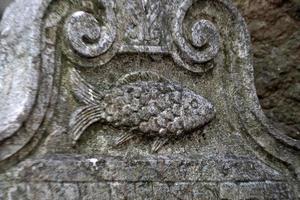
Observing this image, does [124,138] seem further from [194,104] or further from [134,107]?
[194,104]

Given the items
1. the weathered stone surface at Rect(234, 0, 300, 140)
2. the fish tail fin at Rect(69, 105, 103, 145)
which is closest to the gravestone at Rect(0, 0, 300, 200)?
the fish tail fin at Rect(69, 105, 103, 145)

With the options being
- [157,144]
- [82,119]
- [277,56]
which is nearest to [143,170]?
[157,144]

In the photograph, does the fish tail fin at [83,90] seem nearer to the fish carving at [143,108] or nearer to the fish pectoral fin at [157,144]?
the fish carving at [143,108]

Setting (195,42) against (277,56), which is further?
(277,56)

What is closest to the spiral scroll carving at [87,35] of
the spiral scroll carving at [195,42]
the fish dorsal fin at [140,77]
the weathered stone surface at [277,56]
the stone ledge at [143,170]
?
the fish dorsal fin at [140,77]

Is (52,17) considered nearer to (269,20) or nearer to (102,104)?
(102,104)

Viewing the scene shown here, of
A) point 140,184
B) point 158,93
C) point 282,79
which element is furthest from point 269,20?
point 140,184

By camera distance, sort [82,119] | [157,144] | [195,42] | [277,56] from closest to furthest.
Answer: [82,119]
[157,144]
[195,42]
[277,56]
